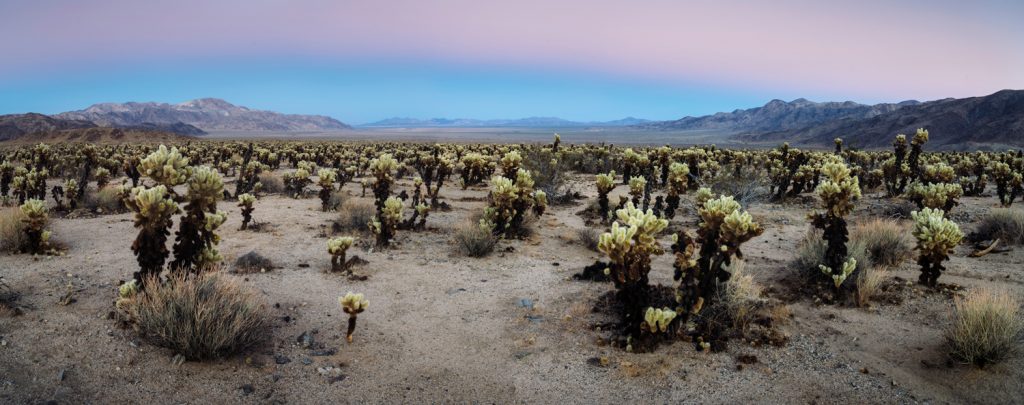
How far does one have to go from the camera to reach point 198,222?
232 inches

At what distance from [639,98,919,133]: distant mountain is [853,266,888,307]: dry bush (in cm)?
13294

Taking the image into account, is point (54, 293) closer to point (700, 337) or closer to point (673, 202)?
point (700, 337)

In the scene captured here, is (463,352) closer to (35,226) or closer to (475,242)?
(475,242)

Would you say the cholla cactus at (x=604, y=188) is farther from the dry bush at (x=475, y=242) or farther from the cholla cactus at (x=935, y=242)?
the cholla cactus at (x=935, y=242)

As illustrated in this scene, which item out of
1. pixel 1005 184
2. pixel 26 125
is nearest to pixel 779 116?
pixel 1005 184

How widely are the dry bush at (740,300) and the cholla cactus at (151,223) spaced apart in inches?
249

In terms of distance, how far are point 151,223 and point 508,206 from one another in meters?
6.28

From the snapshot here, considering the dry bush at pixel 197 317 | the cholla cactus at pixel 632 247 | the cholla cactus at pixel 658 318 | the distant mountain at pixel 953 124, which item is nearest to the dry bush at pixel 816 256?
the cholla cactus at pixel 658 318

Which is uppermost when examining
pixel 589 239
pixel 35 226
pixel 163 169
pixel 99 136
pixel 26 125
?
pixel 26 125

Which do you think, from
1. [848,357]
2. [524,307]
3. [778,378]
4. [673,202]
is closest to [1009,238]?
[673,202]

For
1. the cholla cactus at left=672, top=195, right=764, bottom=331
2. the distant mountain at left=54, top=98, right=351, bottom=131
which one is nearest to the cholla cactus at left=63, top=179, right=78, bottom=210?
the cholla cactus at left=672, top=195, right=764, bottom=331

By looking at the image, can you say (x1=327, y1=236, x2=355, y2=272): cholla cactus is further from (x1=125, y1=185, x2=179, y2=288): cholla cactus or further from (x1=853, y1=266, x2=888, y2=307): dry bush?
(x1=853, y1=266, x2=888, y2=307): dry bush

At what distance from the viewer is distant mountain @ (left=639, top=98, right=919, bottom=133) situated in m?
132

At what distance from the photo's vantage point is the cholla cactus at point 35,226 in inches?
312
